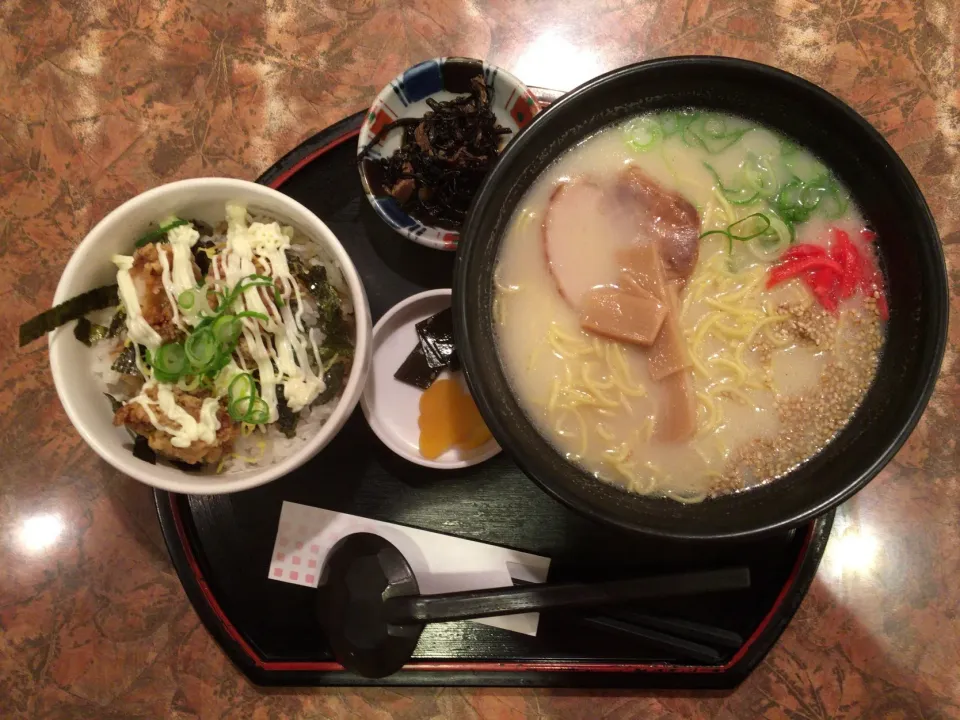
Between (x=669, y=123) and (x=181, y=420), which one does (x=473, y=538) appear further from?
(x=669, y=123)

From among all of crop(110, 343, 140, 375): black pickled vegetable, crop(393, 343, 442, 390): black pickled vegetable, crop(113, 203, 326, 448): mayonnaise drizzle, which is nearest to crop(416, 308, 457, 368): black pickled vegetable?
crop(393, 343, 442, 390): black pickled vegetable

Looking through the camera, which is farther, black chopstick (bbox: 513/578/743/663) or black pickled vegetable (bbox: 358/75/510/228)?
black pickled vegetable (bbox: 358/75/510/228)

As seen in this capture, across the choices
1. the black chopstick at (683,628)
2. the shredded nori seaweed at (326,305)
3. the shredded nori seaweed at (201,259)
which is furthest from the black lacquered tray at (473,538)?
the shredded nori seaweed at (201,259)

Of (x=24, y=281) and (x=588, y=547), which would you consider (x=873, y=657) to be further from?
(x=24, y=281)

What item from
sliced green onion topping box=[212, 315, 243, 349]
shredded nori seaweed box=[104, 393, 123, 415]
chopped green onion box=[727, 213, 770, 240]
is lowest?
shredded nori seaweed box=[104, 393, 123, 415]

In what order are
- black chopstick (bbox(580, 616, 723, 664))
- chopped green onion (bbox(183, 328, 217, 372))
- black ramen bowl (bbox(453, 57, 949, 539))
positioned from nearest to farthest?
black ramen bowl (bbox(453, 57, 949, 539)) < chopped green onion (bbox(183, 328, 217, 372)) < black chopstick (bbox(580, 616, 723, 664))

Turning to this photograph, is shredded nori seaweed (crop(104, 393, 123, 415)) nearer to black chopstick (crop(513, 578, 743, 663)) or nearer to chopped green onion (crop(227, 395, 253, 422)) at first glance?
chopped green onion (crop(227, 395, 253, 422))

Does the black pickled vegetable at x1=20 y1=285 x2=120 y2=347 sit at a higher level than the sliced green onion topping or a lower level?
lower

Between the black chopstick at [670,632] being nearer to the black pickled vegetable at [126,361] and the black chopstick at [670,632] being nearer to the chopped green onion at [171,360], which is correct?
the chopped green onion at [171,360]
